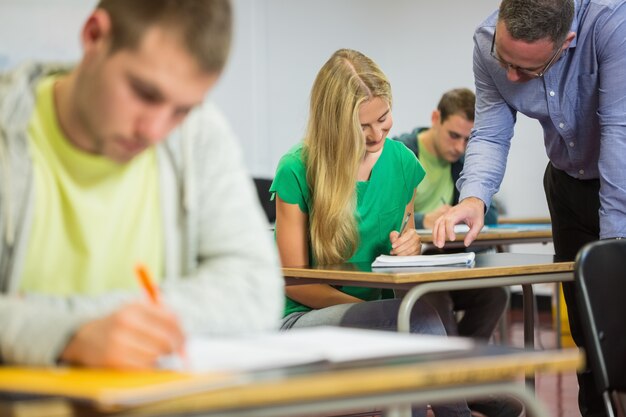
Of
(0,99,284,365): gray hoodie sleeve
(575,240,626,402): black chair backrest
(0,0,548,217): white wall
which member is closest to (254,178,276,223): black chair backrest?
(0,0,548,217): white wall

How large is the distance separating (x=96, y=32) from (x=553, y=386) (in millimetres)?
3466

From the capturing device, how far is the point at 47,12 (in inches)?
225

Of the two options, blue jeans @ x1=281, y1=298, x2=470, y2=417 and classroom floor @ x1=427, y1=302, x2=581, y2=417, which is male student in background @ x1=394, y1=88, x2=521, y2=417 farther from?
blue jeans @ x1=281, y1=298, x2=470, y2=417

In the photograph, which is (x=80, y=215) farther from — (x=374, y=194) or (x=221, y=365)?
(x=374, y=194)

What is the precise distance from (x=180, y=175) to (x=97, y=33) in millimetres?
240

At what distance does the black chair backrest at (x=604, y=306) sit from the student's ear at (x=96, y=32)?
112cm

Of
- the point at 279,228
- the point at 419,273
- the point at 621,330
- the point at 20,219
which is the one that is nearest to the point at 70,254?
the point at 20,219

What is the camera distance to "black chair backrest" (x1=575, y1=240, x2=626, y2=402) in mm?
1903

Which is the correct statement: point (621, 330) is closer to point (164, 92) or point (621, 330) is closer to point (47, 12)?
point (164, 92)

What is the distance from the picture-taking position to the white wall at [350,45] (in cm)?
642

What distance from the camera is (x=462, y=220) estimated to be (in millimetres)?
2756

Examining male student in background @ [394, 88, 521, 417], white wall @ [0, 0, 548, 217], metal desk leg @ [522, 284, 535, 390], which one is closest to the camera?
metal desk leg @ [522, 284, 535, 390]

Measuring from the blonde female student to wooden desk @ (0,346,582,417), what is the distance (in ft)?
4.80

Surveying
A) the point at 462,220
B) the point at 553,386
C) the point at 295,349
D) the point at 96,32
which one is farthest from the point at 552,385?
the point at 96,32
